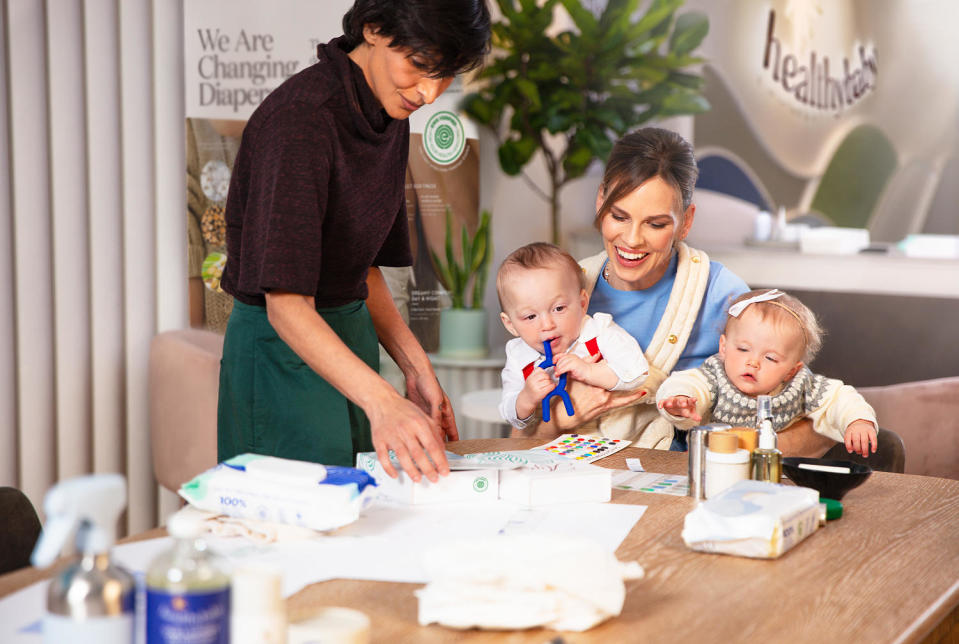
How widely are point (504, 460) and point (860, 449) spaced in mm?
840

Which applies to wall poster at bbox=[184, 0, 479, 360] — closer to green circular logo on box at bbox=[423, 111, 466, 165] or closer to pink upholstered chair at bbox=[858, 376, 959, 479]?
green circular logo on box at bbox=[423, 111, 466, 165]

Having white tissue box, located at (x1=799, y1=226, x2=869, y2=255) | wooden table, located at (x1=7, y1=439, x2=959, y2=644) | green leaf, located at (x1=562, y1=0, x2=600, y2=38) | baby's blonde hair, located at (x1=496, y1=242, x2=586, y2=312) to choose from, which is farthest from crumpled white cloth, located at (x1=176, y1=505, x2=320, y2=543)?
white tissue box, located at (x1=799, y1=226, x2=869, y2=255)

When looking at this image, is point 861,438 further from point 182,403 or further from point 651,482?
point 182,403

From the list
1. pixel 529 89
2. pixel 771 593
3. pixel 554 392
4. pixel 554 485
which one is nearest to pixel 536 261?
pixel 554 392

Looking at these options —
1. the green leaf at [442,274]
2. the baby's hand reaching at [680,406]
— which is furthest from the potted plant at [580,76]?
the baby's hand reaching at [680,406]

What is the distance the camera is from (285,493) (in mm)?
1327

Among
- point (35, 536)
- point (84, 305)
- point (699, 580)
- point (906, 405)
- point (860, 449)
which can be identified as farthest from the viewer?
A: point (84, 305)

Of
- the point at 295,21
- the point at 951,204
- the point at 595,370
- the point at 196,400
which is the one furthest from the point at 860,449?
the point at 951,204

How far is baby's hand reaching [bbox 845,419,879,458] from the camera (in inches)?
79.1

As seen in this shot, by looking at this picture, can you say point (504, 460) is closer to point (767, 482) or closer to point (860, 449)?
point (767, 482)

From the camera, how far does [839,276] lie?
455cm

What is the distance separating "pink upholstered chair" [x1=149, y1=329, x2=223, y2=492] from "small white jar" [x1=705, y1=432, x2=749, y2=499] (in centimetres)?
194

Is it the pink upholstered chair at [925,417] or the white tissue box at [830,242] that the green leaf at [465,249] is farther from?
the white tissue box at [830,242]

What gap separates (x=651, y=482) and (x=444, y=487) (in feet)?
1.34
